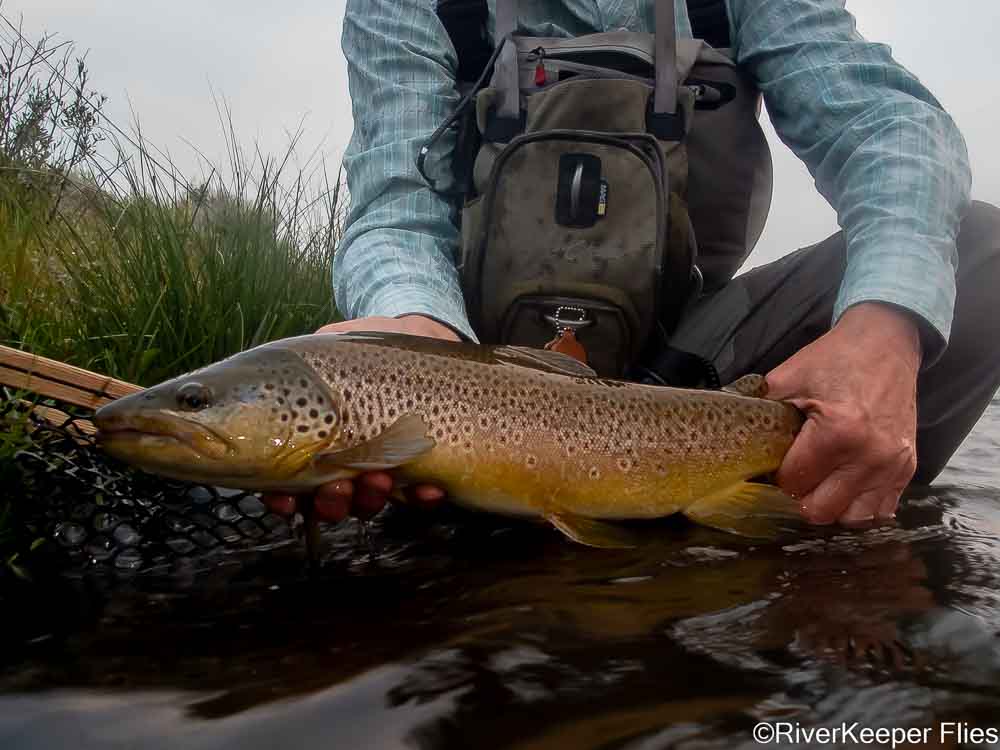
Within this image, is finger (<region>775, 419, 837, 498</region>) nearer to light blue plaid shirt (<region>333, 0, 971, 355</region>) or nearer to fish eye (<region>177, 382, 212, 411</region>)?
light blue plaid shirt (<region>333, 0, 971, 355</region>)

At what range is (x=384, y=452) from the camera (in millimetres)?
1998

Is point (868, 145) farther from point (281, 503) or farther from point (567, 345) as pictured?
point (281, 503)

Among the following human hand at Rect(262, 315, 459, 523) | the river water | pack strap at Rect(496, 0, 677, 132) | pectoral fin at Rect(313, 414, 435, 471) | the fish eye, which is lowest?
the river water

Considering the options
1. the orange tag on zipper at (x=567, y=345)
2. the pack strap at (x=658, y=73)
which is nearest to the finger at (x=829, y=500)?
the orange tag on zipper at (x=567, y=345)

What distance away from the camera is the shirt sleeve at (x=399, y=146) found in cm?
307

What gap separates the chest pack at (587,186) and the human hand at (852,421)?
22.9 inches

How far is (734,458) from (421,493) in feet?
2.92

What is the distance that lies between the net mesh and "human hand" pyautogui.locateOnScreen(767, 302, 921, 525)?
5.06 feet

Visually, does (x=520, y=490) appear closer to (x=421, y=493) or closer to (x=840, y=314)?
(x=421, y=493)

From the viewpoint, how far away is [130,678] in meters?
1.47

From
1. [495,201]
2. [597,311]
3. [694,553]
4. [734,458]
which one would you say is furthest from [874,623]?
[495,201]

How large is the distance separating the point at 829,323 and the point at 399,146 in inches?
68.8

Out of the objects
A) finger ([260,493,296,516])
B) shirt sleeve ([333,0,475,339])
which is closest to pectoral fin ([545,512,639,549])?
finger ([260,493,296,516])

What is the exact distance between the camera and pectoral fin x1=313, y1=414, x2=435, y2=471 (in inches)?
78.5
